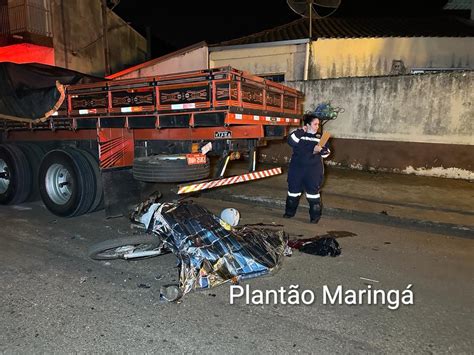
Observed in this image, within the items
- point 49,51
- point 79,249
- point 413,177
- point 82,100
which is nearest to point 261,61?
point 413,177

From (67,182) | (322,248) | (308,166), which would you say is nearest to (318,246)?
(322,248)

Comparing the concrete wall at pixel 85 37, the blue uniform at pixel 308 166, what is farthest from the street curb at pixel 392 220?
the concrete wall at pixel 85 37

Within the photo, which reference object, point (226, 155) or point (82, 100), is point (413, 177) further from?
point (82, 100)

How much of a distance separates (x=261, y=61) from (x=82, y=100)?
372 inches

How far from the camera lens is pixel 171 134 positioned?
5434mm

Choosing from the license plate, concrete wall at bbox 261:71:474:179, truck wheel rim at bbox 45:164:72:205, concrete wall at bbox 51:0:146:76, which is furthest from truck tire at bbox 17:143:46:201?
concrete wall at bbox 51:0:146:76

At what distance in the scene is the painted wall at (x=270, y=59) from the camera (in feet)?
44.5

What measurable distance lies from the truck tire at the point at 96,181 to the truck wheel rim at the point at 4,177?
6.16 feet

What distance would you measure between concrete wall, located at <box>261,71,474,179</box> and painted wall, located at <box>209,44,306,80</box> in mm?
2732

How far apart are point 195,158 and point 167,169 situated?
0.42m

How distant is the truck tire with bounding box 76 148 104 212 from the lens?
575 cm

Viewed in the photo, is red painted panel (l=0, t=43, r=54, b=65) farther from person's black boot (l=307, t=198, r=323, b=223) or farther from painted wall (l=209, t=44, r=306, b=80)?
person's black boot (l=307, t=198, r=323, b=223)

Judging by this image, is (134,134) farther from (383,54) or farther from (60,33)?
(60,33)

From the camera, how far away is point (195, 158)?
203 inches
